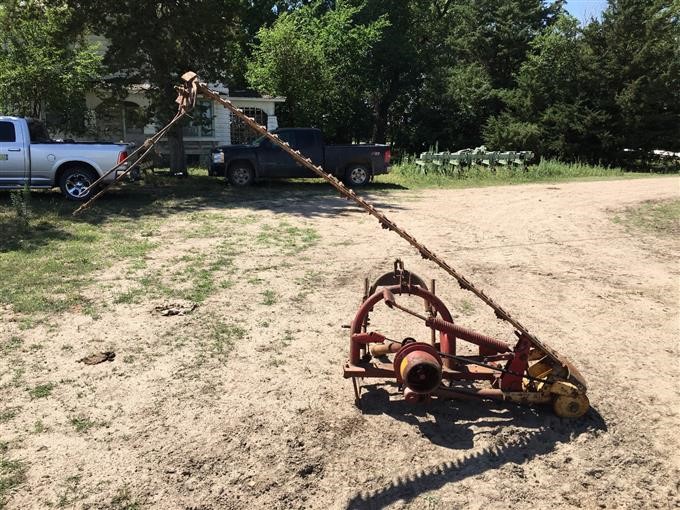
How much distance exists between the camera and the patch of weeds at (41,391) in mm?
4188

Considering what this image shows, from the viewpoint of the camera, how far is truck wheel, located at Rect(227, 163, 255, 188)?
52.9 ft

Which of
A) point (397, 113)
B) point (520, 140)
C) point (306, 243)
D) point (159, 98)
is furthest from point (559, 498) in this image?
point (397, 113)

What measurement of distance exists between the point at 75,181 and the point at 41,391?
9.27 m

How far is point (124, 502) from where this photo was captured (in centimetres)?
318

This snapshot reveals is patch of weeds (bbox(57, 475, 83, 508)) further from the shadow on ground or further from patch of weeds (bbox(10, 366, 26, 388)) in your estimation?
the shadow on ground

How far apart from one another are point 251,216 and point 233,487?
335 inches

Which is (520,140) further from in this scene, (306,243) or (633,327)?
(633,327)

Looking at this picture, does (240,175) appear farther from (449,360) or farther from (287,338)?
(449,360)

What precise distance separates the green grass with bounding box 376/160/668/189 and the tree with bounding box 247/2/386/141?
595 cm

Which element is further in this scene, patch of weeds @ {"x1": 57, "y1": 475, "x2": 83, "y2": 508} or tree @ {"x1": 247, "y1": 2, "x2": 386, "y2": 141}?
tree @ {"x1": 247, "y1": 2, "x2": 386, "y2": 141}

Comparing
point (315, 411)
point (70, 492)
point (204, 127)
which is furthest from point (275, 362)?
point (204, 127)

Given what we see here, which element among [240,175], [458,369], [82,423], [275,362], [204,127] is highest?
[204,127]

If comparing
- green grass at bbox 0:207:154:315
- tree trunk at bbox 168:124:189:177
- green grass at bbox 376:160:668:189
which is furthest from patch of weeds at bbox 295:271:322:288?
tree trunk at bbox 168:124:189:177

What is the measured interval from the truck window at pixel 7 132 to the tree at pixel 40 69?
5070 millimetres
